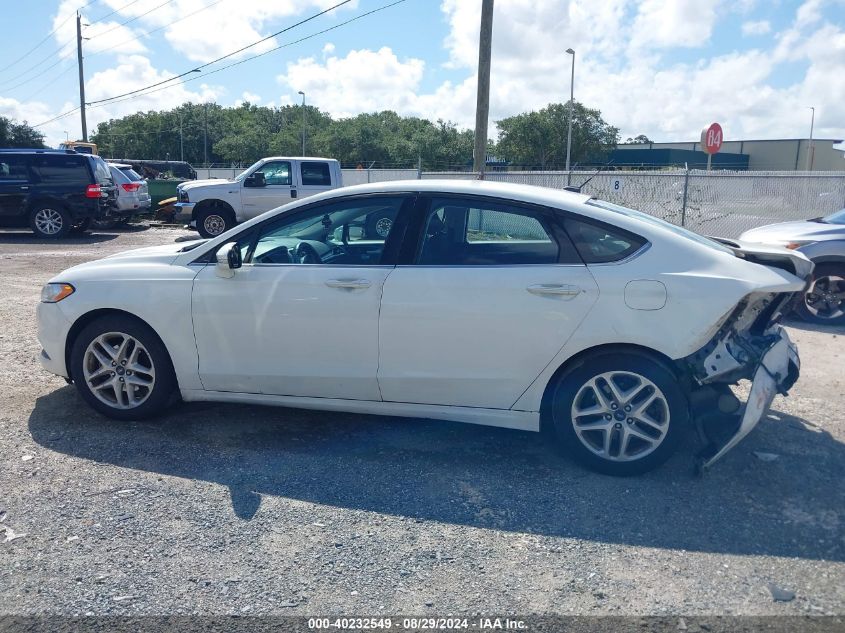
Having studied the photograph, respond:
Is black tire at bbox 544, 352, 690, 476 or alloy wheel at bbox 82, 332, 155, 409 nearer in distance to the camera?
black tire at bbox 544, 352, 690, 476

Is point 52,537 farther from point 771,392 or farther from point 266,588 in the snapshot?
point 771,392

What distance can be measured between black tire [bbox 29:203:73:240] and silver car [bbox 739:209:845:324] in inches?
585

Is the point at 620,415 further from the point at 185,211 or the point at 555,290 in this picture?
the point at 185,211

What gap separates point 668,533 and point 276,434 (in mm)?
2472

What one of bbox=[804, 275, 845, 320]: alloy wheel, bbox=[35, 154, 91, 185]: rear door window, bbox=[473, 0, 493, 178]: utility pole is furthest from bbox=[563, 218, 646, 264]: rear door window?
bbox=[35, 154, 91, 185]: rear door window

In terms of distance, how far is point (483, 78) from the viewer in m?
14.3

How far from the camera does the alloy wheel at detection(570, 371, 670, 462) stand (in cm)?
408

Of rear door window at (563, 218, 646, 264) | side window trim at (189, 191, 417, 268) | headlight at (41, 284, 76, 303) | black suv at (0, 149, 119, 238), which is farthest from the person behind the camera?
black suv at (0, 149, 119, 238)

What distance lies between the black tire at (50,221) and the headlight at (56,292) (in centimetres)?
1362

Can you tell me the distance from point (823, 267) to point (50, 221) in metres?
15.9

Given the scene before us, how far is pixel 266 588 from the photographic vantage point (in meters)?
3.14

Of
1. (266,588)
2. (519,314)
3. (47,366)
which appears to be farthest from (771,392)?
(47,366)

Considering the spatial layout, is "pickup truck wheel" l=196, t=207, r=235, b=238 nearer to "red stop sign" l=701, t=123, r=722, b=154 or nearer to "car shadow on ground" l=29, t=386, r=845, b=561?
"red stop sign" l=701, t=123, r=722, b=154

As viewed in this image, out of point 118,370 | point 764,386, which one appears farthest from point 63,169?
point 764,386
